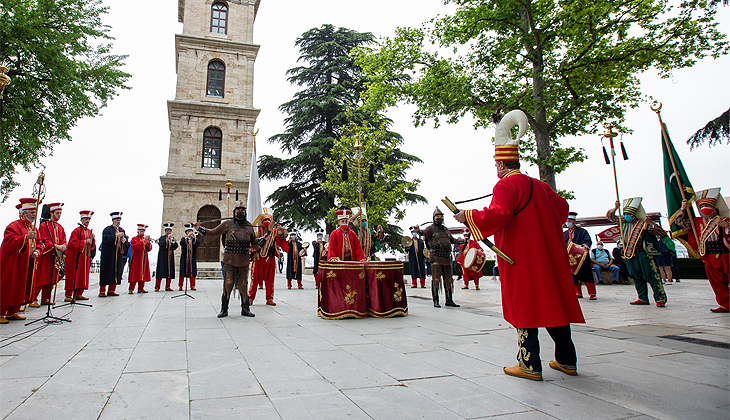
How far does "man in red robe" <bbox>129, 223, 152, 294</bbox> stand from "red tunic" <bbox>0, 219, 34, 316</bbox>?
6264 mm

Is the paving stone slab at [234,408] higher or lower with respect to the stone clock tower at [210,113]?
lower

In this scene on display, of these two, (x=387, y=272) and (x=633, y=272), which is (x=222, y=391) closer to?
(x=387, y=272)

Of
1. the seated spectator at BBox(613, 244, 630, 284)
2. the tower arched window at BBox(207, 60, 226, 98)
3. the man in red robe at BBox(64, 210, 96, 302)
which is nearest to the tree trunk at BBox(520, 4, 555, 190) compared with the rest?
the seated spectator at BBox(613, 244, 630, 284)

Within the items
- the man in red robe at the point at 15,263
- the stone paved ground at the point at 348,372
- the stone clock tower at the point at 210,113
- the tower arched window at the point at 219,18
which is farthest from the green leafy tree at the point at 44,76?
the stone paved ground at the point at 348,372

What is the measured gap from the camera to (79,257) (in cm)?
1030

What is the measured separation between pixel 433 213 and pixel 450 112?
7.92 metres

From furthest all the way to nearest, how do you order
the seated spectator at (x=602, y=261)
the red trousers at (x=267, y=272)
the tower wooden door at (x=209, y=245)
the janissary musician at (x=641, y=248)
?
the tower wooden door at (x=209, y=245) < the seated spectator at (x=602, y=261) < the red trousers at (x=267, y=272) < the janissary musician at (x=641, y=248)

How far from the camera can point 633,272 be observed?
8.72 m

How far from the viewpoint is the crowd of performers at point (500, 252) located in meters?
3.50

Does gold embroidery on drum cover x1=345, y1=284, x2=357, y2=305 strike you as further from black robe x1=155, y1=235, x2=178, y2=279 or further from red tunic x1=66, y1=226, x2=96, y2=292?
black robe x1=155, y1=235, x2=178, y2=279

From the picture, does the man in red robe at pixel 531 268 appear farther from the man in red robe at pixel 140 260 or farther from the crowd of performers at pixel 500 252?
the man in red robe at pixel 140 260

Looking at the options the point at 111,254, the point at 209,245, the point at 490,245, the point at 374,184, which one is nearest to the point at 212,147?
the point at 209,245

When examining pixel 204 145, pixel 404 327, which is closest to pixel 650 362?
pixel 404 327

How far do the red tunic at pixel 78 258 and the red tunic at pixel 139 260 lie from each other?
2501mm
